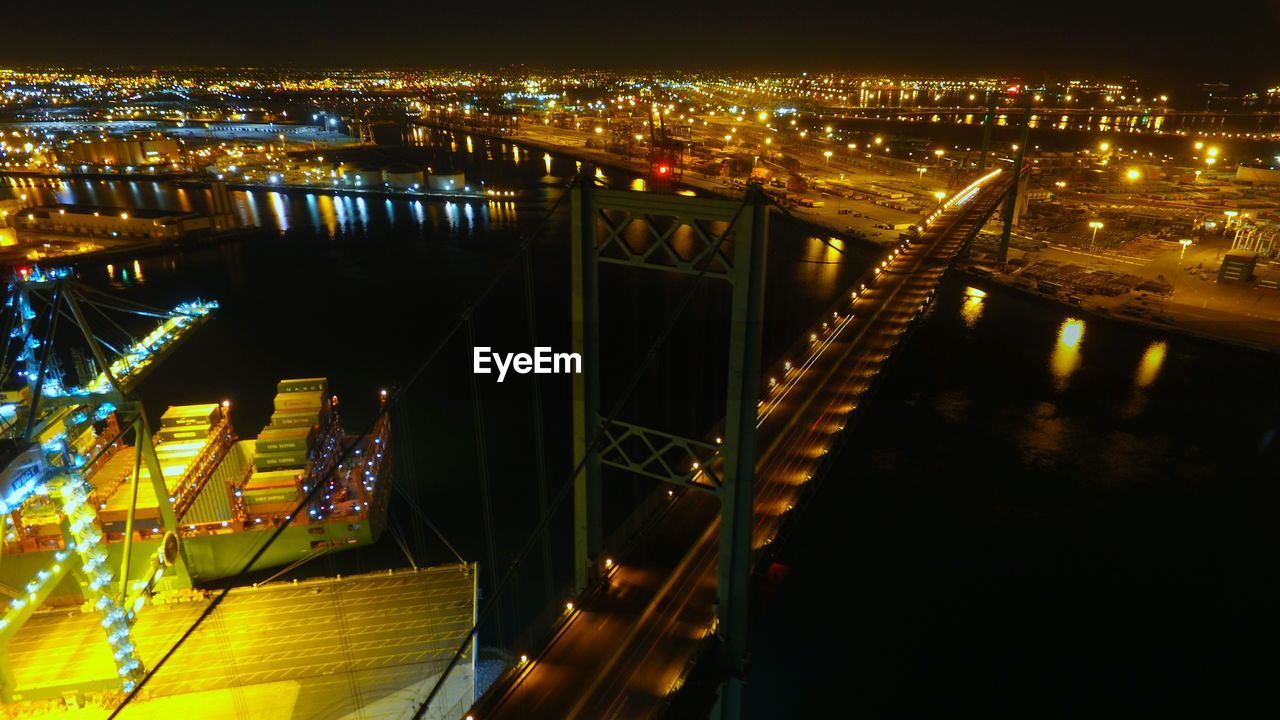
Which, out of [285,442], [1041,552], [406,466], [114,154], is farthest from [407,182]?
[1041,552]

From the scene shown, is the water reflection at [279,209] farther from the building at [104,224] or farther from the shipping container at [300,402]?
the shipping container at [300,402]

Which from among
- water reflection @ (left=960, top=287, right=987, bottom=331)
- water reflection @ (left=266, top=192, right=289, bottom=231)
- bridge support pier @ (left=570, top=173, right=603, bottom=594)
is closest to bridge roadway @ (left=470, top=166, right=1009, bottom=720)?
bridge support pier @ (left=570, top=173, right=603, bottom=594)

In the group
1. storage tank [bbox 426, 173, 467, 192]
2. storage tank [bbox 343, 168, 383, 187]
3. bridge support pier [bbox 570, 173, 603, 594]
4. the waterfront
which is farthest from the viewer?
storage tank [bbox 343, 168, 383, 187]

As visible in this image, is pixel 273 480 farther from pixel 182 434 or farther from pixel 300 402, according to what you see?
pixel 182 434

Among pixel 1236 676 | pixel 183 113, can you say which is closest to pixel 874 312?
pixel 1236 676

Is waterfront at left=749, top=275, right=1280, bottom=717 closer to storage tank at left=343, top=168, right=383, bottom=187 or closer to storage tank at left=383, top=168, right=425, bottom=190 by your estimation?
storage tank at left=383, top=168, right=425, bottom=190

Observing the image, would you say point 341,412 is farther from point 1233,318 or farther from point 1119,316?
point 1233,318
